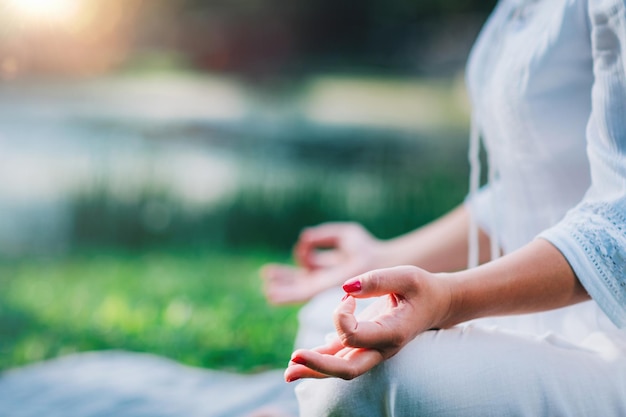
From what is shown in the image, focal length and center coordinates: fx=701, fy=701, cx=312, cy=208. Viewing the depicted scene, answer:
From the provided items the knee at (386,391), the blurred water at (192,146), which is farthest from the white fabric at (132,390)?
the blurred water at (192,146)

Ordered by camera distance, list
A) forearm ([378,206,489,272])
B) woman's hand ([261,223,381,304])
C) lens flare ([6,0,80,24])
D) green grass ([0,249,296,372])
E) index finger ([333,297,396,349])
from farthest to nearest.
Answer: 1. green grass ([0,249,296,372])
2. lens flare ([6,0,80,24])
3. woman's hand ([261,223,381,304])
4. forearm ([378,206,489,272])
5. index finger ([333,297,396,349])

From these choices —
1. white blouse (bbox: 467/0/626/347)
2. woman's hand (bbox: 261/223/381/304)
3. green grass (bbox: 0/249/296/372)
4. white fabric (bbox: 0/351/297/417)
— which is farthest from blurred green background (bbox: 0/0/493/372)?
white blouse (bbox: 467/0/626/347)

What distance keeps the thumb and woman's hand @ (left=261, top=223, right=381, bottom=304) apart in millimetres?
640

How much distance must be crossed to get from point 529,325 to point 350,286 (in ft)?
1.30

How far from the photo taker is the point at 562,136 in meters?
1.00

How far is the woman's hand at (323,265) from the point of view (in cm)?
145

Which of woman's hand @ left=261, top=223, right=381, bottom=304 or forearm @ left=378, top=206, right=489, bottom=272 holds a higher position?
woman's hand @ left=261, top=223, right=381, bottom=304

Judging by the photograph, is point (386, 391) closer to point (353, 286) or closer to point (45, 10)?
point (353, 286)

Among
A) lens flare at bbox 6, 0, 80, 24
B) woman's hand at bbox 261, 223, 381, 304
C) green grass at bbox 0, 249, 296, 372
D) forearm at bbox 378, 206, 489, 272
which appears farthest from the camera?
green grass at bbox 0, 249, 296, 372

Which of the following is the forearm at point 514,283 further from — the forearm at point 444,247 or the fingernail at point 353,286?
the forearm at point 444,247

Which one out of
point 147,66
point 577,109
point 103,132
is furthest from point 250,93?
point 577,109

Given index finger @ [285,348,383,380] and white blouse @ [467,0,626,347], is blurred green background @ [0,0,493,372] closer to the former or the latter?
white blouse @ [467,0,626,347]

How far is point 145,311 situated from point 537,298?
1945mm

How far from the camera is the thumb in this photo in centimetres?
76
